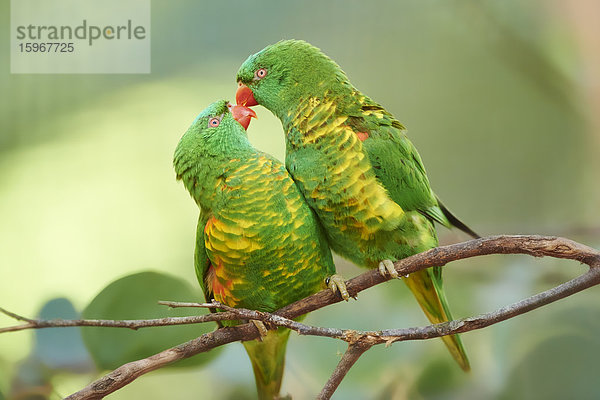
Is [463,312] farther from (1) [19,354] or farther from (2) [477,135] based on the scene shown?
(1) [19,354]

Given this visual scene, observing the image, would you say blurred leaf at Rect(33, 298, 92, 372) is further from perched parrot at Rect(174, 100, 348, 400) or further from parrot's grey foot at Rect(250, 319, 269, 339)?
parrot's grey foot at Rect(250, 319, 269, 339)

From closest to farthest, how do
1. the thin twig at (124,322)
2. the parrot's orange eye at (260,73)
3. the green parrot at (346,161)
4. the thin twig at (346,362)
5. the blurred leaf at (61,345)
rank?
1. the thin twig at (124,322)
2. the thin twig at (346,362)
3. the green parrot at (346,161)
4. the parrot's orange eye at (260,73)
5. the blurred leaf at (61,345)

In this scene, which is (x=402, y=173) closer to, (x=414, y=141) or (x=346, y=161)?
(x=346, y=161)

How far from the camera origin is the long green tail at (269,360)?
5.25 ft

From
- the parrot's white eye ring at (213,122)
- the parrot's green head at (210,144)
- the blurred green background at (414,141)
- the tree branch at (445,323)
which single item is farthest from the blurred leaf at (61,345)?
the parrot's white eye ring at (213,122)

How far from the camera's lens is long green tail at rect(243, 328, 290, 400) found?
160 cm

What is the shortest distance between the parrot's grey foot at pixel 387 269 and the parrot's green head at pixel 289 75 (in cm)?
51

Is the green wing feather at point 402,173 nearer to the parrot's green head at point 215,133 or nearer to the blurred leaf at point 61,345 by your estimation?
the parrot's green head at point 215,133

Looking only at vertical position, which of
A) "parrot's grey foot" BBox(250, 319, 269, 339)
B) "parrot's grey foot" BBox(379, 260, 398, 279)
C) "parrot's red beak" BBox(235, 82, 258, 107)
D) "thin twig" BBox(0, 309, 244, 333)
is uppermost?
"parrot's red beak" BBox(235, 82, 258, 107)

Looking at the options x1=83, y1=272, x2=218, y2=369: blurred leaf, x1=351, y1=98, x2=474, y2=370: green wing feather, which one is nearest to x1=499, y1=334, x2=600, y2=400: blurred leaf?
x1=351, y1=98, x2=474, y2=370: green wing feather

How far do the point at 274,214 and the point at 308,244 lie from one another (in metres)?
0.13

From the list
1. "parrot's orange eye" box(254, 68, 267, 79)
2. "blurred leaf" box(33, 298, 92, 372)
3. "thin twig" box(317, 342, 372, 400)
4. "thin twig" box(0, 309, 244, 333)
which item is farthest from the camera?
"blurred leaf" box(33, 298, 92, 372)

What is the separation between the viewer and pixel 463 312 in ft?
6.58

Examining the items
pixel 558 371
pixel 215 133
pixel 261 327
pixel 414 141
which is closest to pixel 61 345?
pixel 261 327
